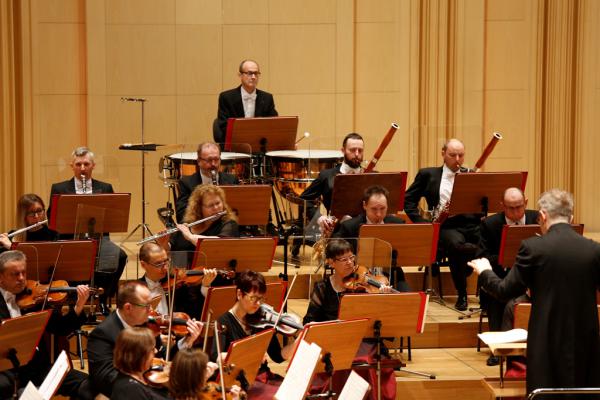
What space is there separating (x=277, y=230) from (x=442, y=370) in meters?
1.91

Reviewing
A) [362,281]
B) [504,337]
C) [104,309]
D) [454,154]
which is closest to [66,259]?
[104,309]

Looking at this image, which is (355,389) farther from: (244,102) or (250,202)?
(244,102)

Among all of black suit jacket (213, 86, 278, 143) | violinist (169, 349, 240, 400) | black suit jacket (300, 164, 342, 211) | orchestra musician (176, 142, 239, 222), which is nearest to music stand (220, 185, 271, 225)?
orchestra musician (176, 142, 239, 222)

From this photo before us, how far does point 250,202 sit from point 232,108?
1.63m

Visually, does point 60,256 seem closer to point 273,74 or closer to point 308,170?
point 308,170

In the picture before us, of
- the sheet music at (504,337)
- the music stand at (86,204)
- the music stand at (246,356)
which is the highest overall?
the music stand at (86,204)

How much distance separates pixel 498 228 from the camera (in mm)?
6992

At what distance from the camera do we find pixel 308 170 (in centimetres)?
759

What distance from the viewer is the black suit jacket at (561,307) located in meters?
4.69

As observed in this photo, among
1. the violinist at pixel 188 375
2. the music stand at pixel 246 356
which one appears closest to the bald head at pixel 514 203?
the music stand at pixel 246 356

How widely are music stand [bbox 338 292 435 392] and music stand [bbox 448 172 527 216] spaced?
1667mm

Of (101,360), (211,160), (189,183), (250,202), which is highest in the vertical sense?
(211,160)

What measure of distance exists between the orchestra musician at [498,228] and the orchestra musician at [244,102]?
7.23 ft

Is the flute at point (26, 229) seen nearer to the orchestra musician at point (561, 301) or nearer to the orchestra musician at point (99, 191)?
the orchestra musician at point (99, 191)
